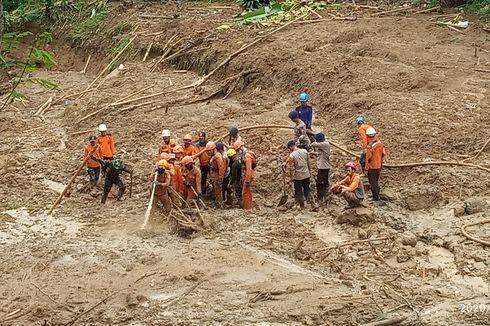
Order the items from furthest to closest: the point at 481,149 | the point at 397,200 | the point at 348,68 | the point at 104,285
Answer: the point at 348,68
the point at 481,149
the point at 397,200
the point at 104,285

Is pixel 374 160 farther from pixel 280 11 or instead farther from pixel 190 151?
pixel 280 11

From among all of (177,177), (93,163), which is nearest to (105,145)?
(93,163)

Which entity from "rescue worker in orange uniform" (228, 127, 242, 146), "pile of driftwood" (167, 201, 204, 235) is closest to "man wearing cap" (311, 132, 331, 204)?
"rescue worker in orange uniform" (228, 127, 242, 146)

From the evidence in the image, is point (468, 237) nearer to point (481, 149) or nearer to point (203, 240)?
point (481, 149)

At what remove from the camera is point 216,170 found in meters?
14.7

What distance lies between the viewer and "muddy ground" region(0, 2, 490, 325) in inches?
444

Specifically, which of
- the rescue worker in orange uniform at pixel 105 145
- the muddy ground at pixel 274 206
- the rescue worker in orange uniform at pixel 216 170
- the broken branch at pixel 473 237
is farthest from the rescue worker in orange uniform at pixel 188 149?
the broken branch at pixel 473 237

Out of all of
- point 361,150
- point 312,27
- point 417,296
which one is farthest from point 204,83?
point 417,296

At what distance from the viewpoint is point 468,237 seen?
12680 mm

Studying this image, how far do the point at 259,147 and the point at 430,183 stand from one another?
12.9ft

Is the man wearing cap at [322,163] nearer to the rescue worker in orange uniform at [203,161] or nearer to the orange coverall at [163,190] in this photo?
the rescue worker in orange uniform at [203,161]

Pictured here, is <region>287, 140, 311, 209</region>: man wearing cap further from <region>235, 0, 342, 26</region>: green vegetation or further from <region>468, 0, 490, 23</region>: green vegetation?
<region>235, 0, 342, 26</region>: green vegetation

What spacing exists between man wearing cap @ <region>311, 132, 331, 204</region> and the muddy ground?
36cm

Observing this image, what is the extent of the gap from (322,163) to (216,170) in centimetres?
197
